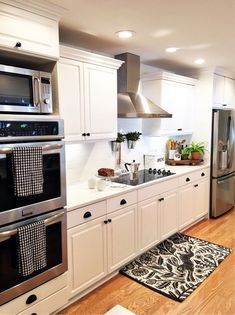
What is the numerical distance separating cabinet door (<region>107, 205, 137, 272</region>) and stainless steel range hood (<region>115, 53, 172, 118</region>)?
112 cm

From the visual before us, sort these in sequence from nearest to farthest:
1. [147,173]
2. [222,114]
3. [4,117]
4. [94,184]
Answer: [4,117]
[94,184]
[147,173]
[222,114]

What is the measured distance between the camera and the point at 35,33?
187 cm

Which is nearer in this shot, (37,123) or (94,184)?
(37,123)

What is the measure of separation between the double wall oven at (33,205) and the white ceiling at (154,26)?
3.06 ft

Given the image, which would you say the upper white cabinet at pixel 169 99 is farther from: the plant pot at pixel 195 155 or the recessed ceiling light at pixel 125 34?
the recessed ceiling light at pixel 125 34

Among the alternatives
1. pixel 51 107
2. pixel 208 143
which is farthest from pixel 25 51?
pixel 208 143

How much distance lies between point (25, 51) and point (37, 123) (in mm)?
504

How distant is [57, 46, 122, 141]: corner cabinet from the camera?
2404mm

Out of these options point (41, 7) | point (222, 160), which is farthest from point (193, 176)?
point (41, 7)

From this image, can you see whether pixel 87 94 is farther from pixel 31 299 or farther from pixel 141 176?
pixel 31 299

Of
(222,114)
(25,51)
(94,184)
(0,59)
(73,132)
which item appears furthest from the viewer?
(222,114)

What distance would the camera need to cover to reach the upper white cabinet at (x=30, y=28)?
5.64 ft

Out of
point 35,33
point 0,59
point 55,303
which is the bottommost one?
point 55,303

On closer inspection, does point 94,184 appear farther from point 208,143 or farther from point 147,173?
point 208,143
